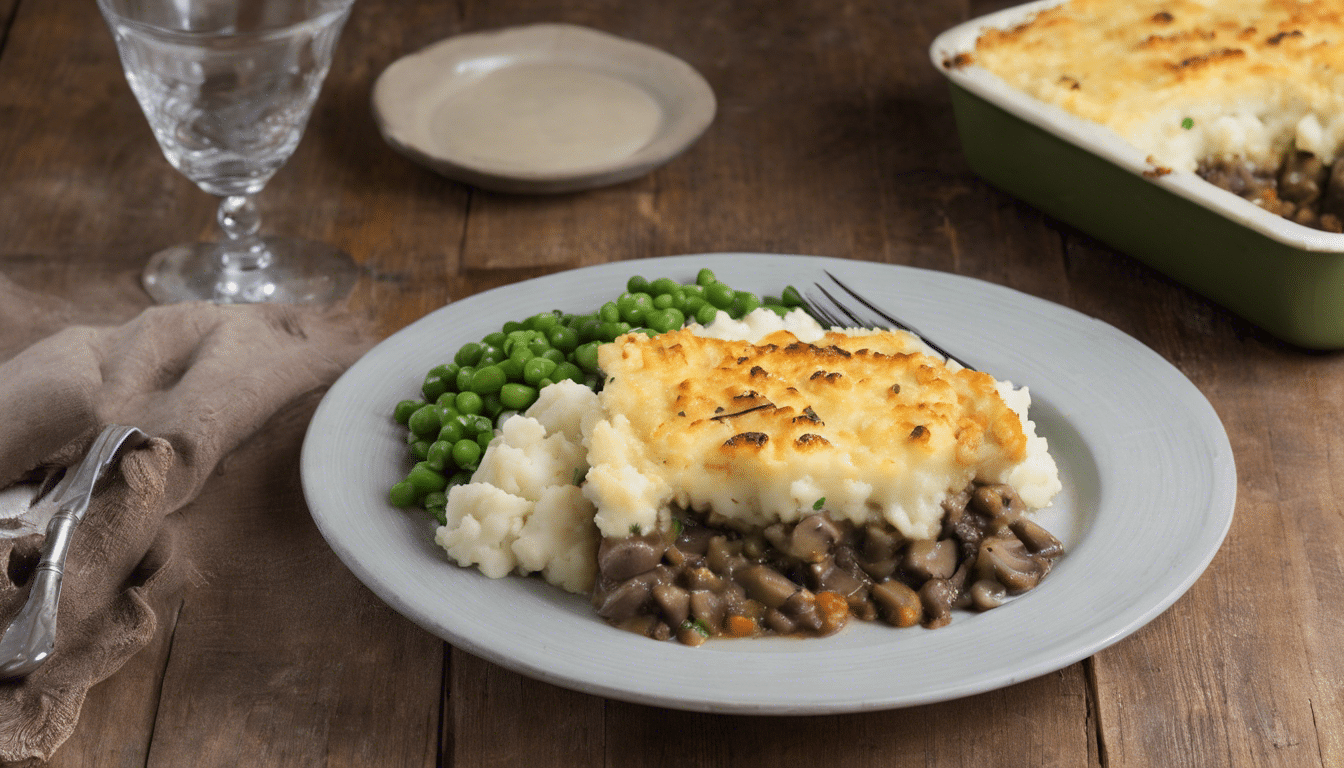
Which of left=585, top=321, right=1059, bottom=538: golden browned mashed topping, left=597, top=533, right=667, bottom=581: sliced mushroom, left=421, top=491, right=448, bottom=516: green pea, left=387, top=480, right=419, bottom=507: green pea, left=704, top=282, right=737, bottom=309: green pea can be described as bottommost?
left=704, top=282, right=737, bottom=309: green pea

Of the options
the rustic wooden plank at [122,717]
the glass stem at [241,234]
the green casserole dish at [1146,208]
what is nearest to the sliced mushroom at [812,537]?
the rustic wooden plank at [122,717]

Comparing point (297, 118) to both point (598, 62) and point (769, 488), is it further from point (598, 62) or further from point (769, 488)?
point (769, 488)

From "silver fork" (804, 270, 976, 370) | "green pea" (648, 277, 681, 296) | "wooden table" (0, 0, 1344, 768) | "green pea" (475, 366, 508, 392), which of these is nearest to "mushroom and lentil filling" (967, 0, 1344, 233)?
"wooden table" (0, 0, 1344, 768)

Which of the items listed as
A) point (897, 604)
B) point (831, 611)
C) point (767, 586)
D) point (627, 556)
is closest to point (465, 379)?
point (627, 556)

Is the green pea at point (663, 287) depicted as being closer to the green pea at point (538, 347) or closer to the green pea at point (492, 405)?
the green pea at point (538, 347)

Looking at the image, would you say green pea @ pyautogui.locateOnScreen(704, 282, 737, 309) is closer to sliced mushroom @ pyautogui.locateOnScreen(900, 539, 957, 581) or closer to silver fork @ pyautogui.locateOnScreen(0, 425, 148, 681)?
sliced mushroom @ pyautogui.locateOnScreen(900, 539, 957, 581)
